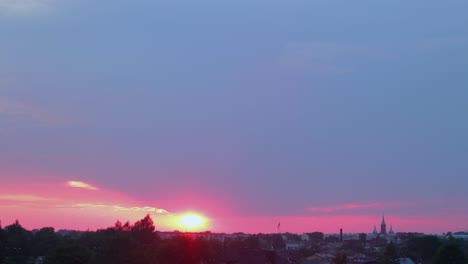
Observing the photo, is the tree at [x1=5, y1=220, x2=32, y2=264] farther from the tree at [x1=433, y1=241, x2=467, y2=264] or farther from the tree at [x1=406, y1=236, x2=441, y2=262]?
the tree at [x1=406, y1=236, x2=441, y2=262]

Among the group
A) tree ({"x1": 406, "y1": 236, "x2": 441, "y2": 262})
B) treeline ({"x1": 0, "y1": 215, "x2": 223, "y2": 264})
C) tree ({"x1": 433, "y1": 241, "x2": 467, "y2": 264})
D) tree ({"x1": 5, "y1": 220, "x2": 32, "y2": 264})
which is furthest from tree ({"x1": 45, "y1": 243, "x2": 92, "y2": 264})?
tree ({"x1": 406, "y1": 236, "x2": 441, "y2": 262})

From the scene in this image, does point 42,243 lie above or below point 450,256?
above

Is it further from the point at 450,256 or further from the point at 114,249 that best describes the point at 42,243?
the point at 450,256

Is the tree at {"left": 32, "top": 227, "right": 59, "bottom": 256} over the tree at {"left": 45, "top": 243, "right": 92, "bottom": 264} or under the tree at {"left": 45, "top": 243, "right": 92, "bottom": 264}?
over

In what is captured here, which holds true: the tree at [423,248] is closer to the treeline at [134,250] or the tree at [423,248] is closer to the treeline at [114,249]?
the treeline at [134,250]

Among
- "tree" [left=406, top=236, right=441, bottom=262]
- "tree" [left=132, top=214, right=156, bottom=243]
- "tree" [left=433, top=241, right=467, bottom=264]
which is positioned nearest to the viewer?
"tree" [left=433, top=241, right=467, bottom=264]

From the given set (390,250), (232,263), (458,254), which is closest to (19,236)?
(232,263)

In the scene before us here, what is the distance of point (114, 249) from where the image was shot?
58875mm

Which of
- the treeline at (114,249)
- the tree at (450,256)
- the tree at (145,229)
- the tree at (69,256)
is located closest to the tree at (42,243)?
the treeline at (114,249)

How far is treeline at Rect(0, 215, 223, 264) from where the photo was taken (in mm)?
56959

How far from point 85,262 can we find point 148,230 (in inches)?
1963

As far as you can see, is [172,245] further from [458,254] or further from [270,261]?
[458,254]

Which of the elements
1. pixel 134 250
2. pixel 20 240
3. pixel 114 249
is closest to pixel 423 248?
pixel 20 240

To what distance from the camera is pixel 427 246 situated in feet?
370
